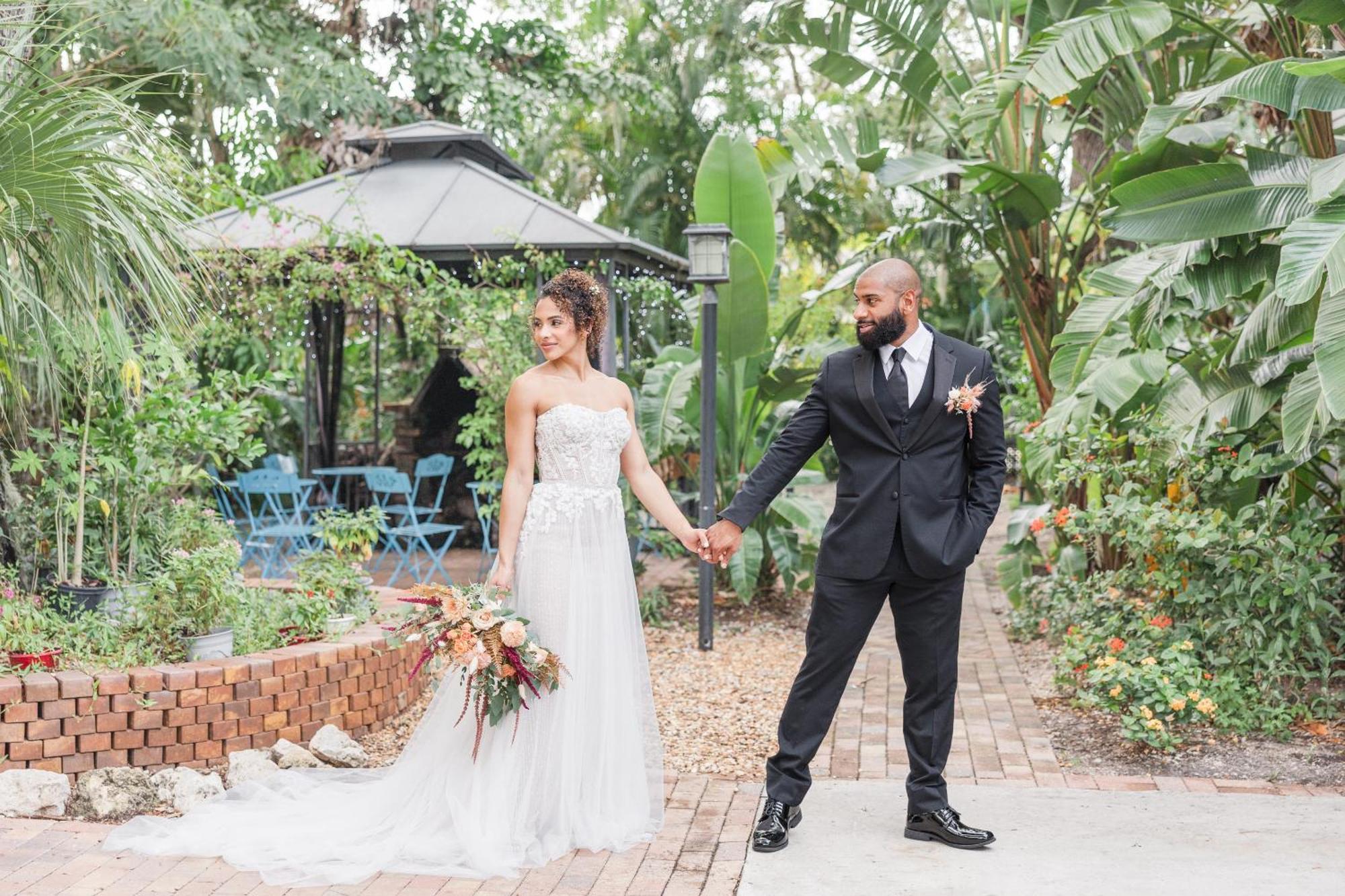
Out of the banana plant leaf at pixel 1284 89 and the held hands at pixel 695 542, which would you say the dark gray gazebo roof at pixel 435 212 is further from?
the held hands at pixel 695 542

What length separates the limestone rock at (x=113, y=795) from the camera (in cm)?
454

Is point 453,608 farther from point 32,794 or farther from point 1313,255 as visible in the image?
point 1313,255

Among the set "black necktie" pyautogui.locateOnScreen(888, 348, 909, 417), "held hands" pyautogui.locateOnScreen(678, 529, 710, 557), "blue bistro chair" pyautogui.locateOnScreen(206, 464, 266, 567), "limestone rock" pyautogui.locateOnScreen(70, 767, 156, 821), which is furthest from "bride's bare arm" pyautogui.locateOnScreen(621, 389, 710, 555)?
"blue bistro chair" pyautogui.locateOnScreen(206, 464, 266, 567)

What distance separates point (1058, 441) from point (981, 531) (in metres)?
2.91

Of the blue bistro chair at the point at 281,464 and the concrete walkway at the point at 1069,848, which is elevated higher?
the blue bistro chair at the point at 281,464

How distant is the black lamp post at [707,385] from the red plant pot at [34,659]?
3.65 meters

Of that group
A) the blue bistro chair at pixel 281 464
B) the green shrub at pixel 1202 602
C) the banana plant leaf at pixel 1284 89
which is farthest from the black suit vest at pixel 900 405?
the blue bistro chair at pixel 281 464

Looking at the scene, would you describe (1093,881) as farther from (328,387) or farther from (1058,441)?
(328,387)

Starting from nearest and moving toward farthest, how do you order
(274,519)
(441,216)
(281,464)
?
(441,216) < (274,519) < (281,464)

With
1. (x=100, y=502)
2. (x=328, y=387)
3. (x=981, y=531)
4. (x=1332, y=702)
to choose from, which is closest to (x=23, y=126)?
(x=100, y=502)

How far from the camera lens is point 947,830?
4207 millimetres

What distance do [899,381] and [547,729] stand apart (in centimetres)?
167

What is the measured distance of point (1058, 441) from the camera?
687cm

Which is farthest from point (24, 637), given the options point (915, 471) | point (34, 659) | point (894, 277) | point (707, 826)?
point (894, 277)
